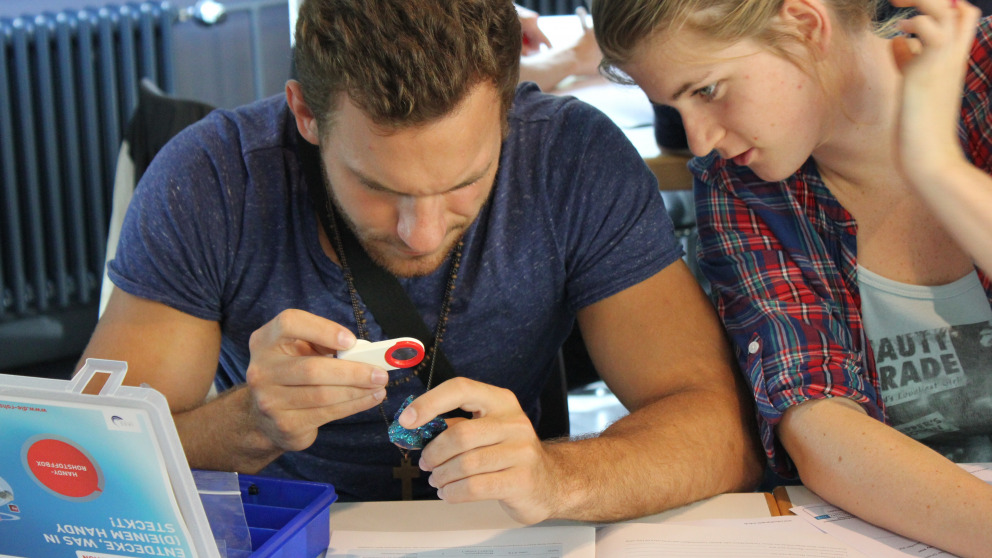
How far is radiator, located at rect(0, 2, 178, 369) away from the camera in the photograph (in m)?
3.45

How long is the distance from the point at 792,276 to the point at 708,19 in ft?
1.29

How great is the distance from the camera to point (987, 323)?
137 centimetres

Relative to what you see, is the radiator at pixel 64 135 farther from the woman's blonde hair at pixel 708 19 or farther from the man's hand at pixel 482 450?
the man's hand at pixel 482 450

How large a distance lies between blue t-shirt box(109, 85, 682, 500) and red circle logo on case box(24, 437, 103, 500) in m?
0.45

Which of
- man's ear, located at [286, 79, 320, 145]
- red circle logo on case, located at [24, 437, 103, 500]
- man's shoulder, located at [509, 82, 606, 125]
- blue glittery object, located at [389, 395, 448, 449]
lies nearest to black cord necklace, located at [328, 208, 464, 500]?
man's ear, located at [286, 79, 320, 145]

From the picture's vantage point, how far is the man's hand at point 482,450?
102 cm

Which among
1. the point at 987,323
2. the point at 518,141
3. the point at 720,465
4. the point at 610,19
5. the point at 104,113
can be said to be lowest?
the point at 104,113

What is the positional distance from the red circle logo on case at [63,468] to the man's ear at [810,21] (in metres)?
0.98

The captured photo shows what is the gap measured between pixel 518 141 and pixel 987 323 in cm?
73

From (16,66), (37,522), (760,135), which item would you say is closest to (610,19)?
(760,135)

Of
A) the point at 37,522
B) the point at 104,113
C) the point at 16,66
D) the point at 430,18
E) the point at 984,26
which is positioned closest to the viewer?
the point at 37,522

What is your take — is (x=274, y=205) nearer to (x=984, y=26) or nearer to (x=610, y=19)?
(x=610, y=19)

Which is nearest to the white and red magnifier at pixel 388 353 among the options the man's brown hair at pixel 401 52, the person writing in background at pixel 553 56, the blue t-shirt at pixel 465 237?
the man's brown hair at pixel 401 52

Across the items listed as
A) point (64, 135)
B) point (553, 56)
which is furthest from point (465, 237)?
point (64, 135)
